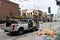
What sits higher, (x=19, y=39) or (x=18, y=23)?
(x=18, y=23)

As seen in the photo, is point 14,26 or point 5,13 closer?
point 14,26

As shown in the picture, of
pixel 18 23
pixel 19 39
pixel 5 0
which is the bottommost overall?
pixel 19 39

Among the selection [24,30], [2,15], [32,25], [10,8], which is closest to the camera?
[24,30]

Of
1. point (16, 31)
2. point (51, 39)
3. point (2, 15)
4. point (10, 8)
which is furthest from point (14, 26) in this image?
point (10, 8)

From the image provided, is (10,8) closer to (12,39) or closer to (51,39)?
(12,39)

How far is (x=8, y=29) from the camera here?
700 inches

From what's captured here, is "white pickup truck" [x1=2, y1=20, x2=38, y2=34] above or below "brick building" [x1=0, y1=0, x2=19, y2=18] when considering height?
below

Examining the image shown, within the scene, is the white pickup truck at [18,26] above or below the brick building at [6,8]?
below

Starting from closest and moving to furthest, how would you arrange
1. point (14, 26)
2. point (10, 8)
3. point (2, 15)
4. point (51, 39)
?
point (51, 39)
point (14, 26)
point (2, 15)
point (10, 8)

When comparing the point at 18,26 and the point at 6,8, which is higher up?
the point at 6,8

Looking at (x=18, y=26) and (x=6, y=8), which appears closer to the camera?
(x=18, y=26)

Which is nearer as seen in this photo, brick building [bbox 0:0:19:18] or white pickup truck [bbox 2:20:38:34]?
white pickup truck [bbox 2:20:38:34]

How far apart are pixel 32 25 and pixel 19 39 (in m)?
5.61

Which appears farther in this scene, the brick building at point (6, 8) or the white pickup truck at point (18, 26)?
the brick building at point (6, 8)
